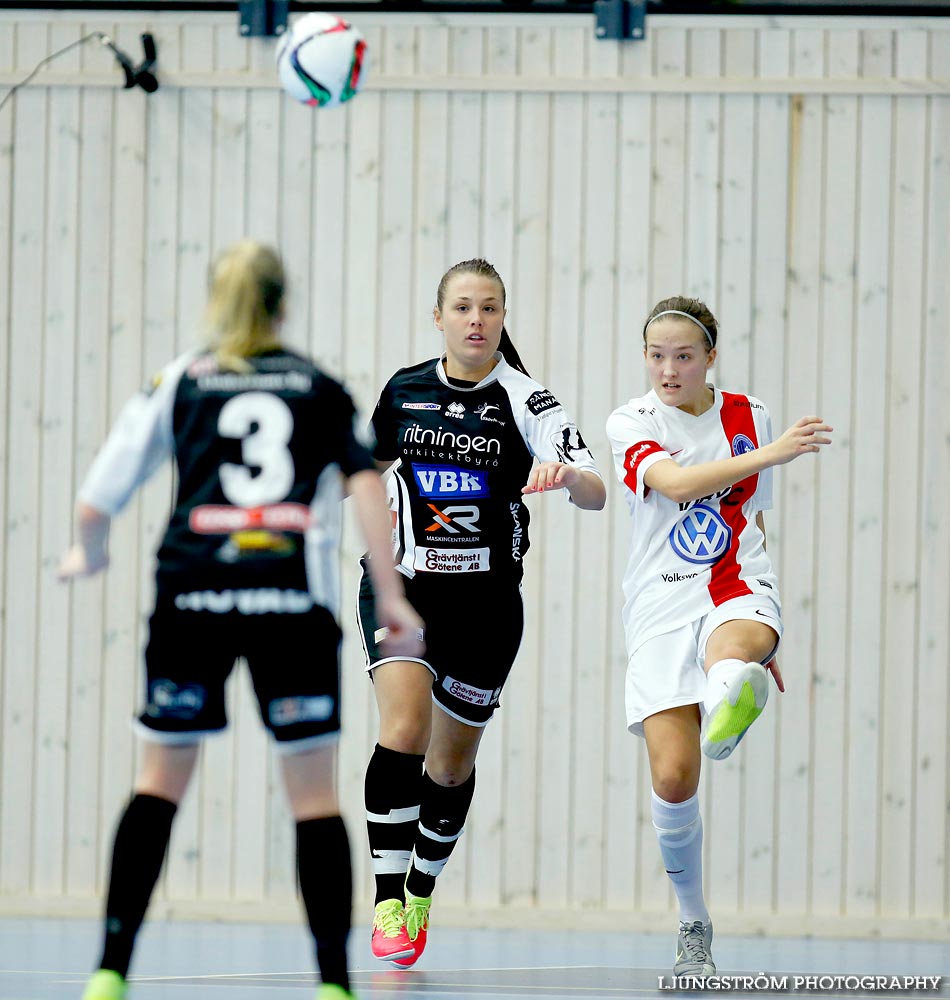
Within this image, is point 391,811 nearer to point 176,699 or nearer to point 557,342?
point 176,699

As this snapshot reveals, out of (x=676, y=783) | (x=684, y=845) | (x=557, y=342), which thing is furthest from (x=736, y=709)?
(x=557, y=342)

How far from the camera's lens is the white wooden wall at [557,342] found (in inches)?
244

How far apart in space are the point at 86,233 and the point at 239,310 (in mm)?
3689

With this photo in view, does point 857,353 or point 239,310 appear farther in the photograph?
point 857,353

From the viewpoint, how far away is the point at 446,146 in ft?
20.8

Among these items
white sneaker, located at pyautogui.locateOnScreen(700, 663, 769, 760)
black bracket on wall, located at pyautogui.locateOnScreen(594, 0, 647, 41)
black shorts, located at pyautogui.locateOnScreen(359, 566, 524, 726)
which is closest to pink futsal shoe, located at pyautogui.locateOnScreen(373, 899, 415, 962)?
black shorts, located at pyautogui.locateOnScreen(359, 566, 524, 726)

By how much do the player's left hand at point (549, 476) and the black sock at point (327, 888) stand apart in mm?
1277

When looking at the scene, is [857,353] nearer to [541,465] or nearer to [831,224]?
[831,224]

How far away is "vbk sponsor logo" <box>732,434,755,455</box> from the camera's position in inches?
174

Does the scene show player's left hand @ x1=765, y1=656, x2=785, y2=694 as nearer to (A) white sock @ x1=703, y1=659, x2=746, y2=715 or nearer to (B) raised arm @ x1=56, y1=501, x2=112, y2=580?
(A) white sock @ x1=703, y1=659, x2=746, y2=715

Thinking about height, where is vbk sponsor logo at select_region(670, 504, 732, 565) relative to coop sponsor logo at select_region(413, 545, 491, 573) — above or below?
above

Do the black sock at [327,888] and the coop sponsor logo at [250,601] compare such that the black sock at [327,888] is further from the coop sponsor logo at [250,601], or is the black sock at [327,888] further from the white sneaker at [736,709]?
the white sneaker at [736,709]

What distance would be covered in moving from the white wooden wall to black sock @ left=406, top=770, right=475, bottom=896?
1509 millimetres

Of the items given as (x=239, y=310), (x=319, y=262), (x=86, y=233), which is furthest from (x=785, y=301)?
(x=239, y=310)
